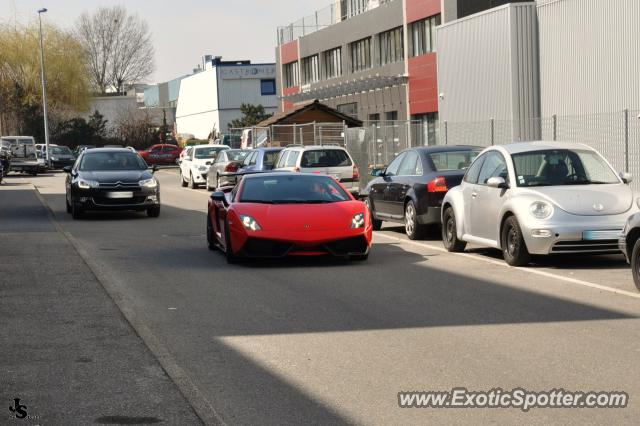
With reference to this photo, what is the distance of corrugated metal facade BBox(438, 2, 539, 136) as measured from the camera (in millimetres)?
35062

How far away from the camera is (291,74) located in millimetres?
72125

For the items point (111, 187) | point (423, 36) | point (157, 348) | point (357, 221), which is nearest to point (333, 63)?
point (423, 36)

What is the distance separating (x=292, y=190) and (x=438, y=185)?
127 inches

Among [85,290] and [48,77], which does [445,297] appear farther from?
[48,77]

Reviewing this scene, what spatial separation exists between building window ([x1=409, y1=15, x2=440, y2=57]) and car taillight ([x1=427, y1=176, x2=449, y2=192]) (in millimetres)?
31338

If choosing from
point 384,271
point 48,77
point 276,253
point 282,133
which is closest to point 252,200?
point 276,253

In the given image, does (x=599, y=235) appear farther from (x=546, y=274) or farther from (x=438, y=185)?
(x=438, y=185)

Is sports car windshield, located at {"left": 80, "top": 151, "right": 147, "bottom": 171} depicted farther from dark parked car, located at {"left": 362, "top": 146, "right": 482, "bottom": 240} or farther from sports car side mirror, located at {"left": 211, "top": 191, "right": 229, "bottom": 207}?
sports car side mirror, located at {"left": 211, "top": 191, "right": 229, "bottom": 207}

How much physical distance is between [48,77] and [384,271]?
245 ft

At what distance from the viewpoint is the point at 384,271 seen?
45.4ft

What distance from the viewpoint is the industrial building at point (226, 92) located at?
95.8m

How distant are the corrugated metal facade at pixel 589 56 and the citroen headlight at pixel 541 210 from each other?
54.5ft

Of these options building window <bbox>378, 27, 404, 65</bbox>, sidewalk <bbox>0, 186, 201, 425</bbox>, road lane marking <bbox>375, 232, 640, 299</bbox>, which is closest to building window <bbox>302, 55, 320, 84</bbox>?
building window <bbox>378, 27, 404, 65</bbox>

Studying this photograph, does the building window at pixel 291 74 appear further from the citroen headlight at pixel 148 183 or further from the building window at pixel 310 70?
the citroen headlight at pixel 148 183
